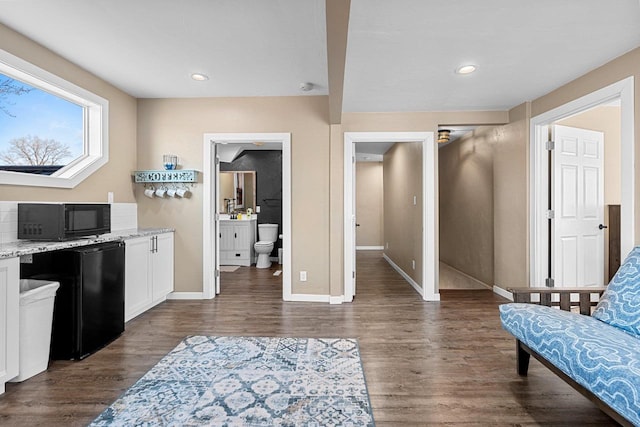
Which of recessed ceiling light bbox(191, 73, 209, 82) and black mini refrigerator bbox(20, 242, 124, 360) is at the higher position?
recessed ceiling light bbox(191, 73, 209, 82)

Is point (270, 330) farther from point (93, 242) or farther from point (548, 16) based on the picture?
point (548, 16)

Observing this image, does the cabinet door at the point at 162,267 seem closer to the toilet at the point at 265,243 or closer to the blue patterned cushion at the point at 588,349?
the toilet at the point at 265,243

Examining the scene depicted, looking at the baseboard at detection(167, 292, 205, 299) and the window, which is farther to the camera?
the baseboard at detection(167, 292, 205, 299)

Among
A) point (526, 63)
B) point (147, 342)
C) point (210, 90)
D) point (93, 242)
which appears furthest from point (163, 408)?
point (526, 63)

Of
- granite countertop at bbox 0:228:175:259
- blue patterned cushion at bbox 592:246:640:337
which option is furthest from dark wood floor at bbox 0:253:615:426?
granite countertop at bbox 0:228:175:259

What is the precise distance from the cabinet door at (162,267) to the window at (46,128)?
1.02 metres

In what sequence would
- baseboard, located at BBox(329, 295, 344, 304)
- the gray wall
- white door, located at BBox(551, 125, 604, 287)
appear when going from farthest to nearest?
the gray wall, baseboard, located at BBox(329, 295, 344, 304), white door, located at BBox(551, 125, 604, 287)

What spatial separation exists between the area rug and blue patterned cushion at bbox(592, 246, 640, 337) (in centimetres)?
153

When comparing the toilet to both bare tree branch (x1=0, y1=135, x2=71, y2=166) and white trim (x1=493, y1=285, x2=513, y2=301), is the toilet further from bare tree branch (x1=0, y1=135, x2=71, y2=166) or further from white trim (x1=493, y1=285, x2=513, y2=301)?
white trim (x1=493, y1=285, x2=513, y2=301)

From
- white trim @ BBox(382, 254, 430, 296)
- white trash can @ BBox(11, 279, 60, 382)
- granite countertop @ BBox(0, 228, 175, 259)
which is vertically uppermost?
granite countertop @ BBox(0, 228, 175, 259)

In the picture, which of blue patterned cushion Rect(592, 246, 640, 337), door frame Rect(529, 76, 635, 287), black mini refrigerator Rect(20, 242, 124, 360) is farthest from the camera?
door frame Rect(529, 76, 635, 287)

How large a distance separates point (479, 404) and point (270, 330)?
1778mm

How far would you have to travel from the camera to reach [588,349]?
150 centimetres

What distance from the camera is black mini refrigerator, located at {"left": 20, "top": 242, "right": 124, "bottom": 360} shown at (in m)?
2.33
